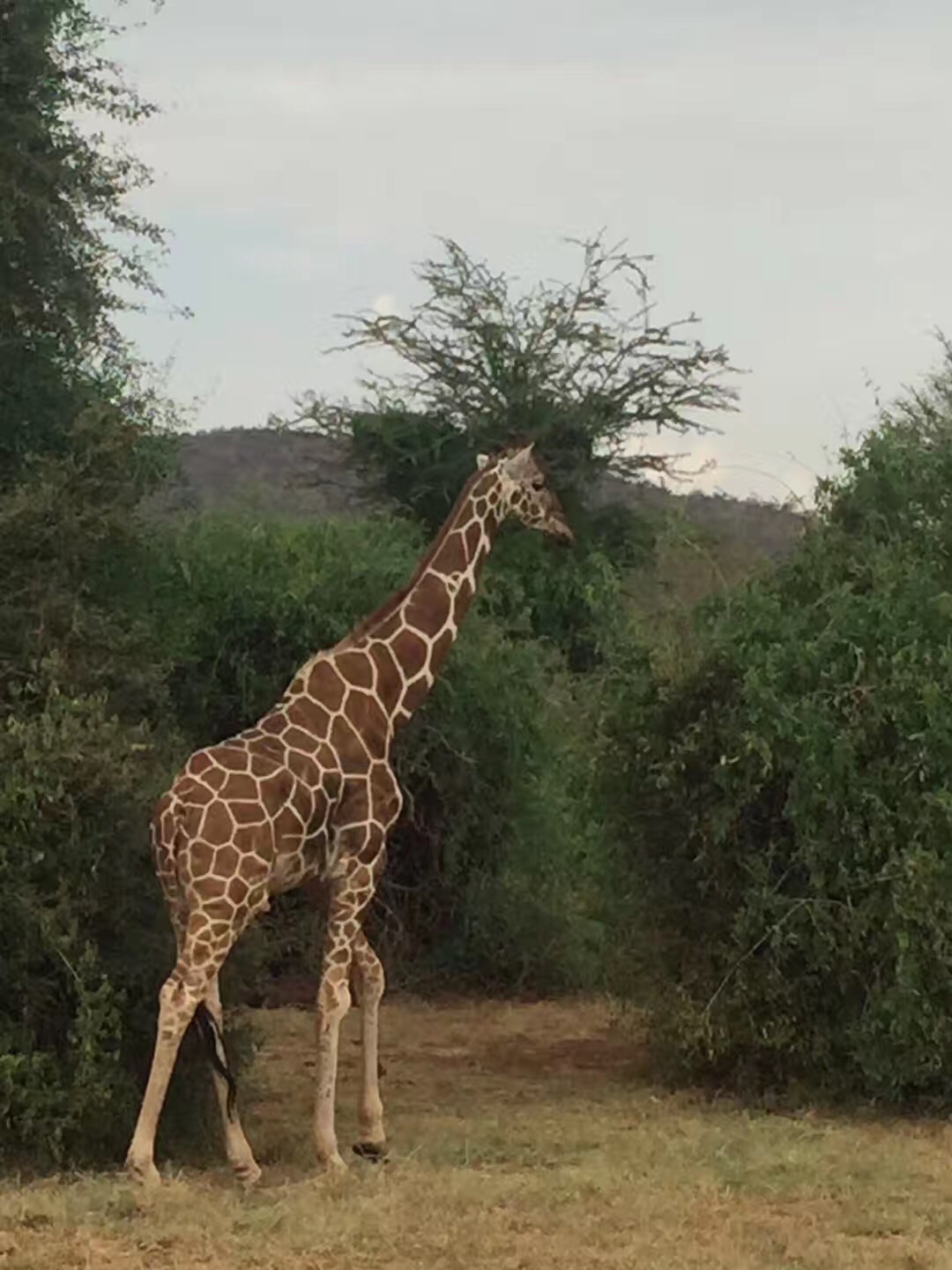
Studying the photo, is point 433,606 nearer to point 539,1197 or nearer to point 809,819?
point 809,819

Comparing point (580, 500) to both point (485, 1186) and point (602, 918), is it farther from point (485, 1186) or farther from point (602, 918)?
point (485, 1186)

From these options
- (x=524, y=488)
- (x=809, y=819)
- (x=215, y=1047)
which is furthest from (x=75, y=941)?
(x=809, y=819)

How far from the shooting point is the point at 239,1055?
24.6 ft

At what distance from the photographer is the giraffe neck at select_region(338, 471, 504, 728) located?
7668mm

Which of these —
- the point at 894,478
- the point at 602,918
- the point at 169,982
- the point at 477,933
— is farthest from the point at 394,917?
the point at 169,982

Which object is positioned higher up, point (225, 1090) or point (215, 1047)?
point (215, 1047)

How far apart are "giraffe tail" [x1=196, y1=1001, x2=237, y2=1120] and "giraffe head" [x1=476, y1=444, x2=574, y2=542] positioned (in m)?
2.63

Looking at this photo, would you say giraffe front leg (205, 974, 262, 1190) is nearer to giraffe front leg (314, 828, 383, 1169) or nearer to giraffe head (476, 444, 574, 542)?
giraffe front leg (314, 828, 383, 1169)

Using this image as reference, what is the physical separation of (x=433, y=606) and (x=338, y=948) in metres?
1.58

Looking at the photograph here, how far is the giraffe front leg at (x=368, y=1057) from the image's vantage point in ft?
23.6

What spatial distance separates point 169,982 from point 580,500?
15492mm

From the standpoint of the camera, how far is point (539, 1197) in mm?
6246

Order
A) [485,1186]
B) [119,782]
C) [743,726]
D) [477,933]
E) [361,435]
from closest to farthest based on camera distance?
[485,1186] < [119,782] < [743,726] < [477,933] < [361,435]

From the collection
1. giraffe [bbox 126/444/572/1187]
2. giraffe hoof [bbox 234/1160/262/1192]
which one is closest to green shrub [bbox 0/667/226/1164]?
giraffe [bbox 126/444/572/1187]
